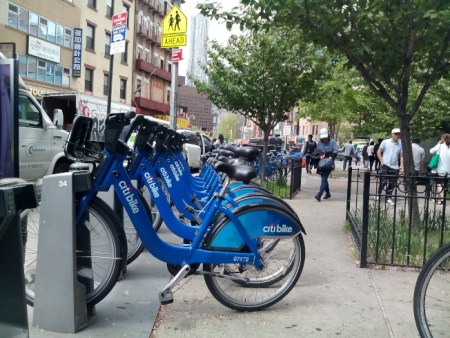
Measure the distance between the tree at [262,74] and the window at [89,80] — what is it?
69.5 feet

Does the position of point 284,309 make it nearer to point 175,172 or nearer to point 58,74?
point 175,172

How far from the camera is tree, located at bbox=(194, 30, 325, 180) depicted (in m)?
12.4

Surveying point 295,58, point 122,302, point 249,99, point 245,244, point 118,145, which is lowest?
point 122,302

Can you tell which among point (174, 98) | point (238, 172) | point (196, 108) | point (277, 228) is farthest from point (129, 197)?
point (196, 108)

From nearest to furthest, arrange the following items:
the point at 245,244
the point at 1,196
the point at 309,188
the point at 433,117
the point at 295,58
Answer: the point at 1,196
the point at 245,244
the point at 295,58
the point at 309,188
the point at 433,117

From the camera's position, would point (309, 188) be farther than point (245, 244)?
Yes

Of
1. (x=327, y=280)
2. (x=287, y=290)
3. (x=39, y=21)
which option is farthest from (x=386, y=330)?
(x=39, y=21)

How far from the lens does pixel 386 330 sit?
354 cm

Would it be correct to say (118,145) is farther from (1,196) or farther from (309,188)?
(309,188)

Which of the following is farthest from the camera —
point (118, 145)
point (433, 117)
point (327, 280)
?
point (433, 117)

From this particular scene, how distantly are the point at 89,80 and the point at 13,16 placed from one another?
29.9ft

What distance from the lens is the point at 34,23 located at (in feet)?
86.2

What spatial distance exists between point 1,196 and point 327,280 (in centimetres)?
361

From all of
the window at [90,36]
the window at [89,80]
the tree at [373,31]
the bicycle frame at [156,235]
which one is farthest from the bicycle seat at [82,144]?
the window at [90,36]
